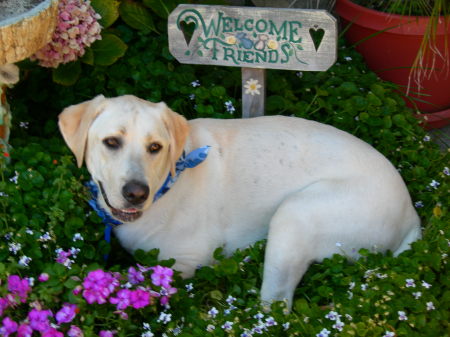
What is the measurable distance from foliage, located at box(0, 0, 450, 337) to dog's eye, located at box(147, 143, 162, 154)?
518 mm

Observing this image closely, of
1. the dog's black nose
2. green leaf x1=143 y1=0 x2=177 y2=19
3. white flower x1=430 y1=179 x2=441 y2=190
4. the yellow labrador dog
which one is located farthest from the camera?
green leaf x1=143 y1=0 x2=177 y2=19

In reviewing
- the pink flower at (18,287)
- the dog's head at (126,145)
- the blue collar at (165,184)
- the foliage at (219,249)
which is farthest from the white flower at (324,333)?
the pink flower at (18,287)

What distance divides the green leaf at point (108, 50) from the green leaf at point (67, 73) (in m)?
0.14

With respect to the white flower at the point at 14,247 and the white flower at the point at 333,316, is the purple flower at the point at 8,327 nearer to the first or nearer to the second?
the white flower at the point at 14,247

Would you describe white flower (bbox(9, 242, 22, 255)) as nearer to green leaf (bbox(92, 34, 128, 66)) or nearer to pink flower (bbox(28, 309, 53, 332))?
pink flower (bbox(28, 309, 53, 332))

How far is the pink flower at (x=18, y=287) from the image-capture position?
2703 mm

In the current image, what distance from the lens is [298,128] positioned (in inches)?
141

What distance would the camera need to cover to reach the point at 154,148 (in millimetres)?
3123

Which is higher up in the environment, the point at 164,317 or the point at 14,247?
the point at 14,247

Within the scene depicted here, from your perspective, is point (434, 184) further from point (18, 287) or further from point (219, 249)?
point (18, 287)

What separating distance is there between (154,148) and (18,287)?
885 millimetres

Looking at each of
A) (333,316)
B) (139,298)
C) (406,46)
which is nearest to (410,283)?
(333,316)

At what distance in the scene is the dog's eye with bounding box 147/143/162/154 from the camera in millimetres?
3111

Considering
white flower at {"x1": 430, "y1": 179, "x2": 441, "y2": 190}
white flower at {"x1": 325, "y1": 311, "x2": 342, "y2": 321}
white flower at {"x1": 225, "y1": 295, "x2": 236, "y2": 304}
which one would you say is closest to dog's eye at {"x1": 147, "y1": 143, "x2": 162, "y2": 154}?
white flower at {"x1": 225, "y1": 295, "x2": 236, "y2": 304}
